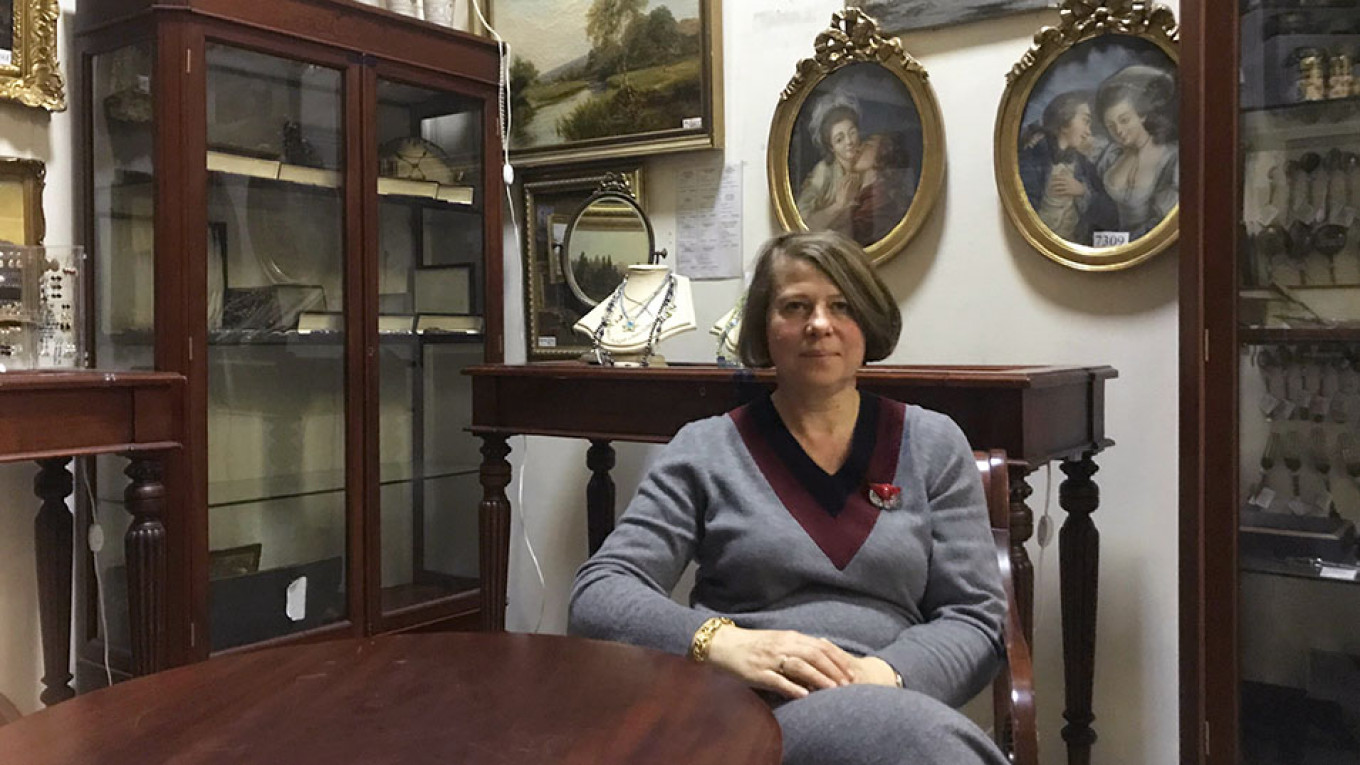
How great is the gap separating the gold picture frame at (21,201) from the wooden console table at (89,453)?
433mm

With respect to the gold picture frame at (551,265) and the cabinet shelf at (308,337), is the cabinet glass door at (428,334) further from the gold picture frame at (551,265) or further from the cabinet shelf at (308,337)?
the gold picture frame at (551,265)

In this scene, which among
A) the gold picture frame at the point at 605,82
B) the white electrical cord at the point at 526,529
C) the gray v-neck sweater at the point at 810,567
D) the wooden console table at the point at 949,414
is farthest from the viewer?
the white electrical cord at the point at 526,529

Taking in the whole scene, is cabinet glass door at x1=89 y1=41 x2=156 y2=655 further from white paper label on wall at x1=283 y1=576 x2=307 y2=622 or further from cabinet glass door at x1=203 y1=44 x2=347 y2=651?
white paper label on wall at x1=283 y1=576 x2=307 y2=622

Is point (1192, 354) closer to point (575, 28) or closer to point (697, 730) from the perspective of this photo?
point (697, 730)

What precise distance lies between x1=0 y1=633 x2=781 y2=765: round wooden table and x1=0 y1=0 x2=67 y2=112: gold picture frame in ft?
5.57

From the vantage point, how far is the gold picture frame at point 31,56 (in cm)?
230

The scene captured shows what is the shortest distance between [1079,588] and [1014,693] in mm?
845

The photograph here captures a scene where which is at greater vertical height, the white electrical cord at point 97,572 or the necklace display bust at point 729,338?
the necklace display bust at point 729,338

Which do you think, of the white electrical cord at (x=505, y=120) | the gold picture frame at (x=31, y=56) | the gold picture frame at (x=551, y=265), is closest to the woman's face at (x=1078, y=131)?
the gold picture frame at (x=551, y=265)

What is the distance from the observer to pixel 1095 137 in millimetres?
2217

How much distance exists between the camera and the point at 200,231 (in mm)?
2281

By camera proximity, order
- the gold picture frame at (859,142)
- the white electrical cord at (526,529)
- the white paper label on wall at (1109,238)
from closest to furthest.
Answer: the white paper label on wall at (1109,238)
the gold picture frame at (859,142)
the white electrical cord at (526,529)

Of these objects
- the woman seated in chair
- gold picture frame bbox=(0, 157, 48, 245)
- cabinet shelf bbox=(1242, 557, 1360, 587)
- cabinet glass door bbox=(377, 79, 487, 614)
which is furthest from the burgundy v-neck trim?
gold picture frame bbox=(0, 157, 48, 245)

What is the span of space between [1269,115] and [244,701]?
170cm
